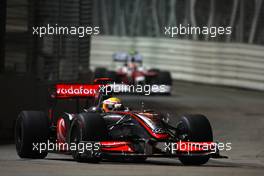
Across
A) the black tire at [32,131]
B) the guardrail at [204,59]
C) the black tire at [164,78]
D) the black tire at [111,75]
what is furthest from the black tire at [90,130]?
the guardrail at [204,59]

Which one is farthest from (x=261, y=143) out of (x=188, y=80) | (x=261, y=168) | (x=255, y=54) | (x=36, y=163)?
(x=188, y=80)

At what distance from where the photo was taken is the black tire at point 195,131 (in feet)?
52.0

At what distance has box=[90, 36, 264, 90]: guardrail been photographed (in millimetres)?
37312

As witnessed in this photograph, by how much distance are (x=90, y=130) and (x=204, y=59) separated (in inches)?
962

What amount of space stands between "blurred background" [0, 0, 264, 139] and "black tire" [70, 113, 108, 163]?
17.3ft

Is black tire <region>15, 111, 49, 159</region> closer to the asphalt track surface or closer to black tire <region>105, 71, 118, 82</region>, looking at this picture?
the asphalt track surface

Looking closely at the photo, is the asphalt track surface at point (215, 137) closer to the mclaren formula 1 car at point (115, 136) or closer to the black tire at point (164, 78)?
the mclaren formula 1 car at point (115, 136)

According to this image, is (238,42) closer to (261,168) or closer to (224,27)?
(224,27)

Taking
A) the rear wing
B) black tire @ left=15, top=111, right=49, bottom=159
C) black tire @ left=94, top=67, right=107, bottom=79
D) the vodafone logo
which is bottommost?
black tire @ left=94, top=67, right=107, bottom=79

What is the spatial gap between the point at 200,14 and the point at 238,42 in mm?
2817

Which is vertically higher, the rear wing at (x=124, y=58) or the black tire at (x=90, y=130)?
the black tire at (x=90, y=130)

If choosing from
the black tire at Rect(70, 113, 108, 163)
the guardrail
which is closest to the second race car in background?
the guardrail

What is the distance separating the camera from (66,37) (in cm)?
2531

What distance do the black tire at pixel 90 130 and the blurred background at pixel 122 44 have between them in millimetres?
5274
